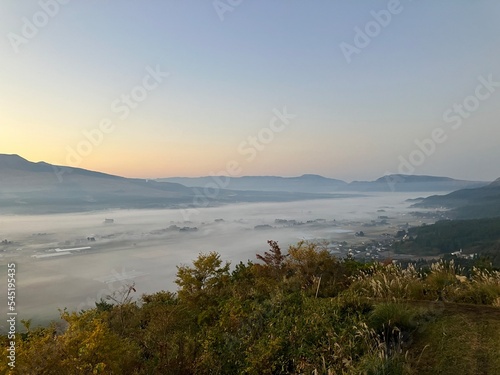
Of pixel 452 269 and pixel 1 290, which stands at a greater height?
pixel 452 269

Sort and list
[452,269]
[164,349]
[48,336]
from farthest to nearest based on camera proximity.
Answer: [452,269] < [164,349] < [48,336]

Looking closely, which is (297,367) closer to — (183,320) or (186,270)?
(183,320)

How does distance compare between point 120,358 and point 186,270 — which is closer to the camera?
point 120,358

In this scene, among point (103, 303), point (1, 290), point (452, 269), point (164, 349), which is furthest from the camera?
point (1, 290)


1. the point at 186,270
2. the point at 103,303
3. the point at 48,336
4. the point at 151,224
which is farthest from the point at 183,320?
the point at 151,224

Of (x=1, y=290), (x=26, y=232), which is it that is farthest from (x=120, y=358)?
(x=26, y=232)

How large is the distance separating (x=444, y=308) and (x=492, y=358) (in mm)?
1712

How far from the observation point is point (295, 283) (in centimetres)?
821

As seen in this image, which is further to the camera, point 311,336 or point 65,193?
point 65,193

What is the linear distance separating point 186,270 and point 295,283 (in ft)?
12.3

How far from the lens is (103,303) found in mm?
14836

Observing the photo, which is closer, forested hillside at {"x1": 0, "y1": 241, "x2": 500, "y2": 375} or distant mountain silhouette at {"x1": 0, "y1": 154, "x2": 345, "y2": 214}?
forested hillside at {"x1": 0, "y1": 241, "x2": 500, "y2": 375}

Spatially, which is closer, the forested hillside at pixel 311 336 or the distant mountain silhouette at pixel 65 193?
the forested hillside at pixel 311 336

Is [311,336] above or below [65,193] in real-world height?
below
